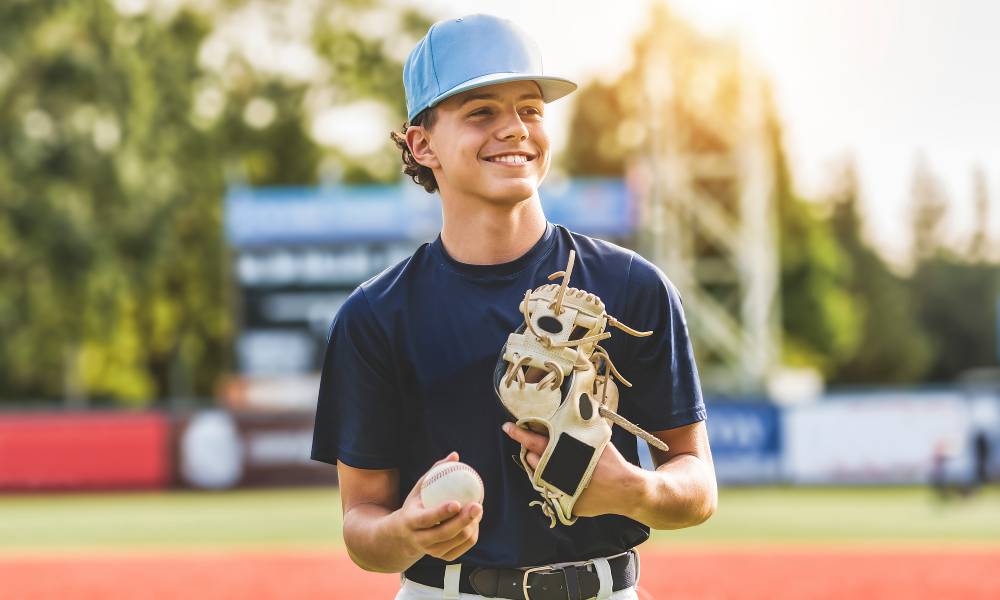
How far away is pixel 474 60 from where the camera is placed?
2.69 m

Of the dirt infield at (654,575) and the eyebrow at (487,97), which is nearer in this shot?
the eyebrow at (487,97)

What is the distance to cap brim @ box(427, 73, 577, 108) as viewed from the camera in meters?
2.65

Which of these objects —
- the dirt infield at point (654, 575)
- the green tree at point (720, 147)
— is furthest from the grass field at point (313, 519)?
the green tree at point (720, 147)

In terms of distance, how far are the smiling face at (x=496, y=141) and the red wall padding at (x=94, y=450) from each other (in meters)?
19.1

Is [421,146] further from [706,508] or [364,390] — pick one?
[706,508]

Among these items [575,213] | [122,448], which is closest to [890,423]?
[575,213]

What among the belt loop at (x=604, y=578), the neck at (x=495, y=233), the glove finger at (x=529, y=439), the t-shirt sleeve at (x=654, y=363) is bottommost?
the belt loop at (x=604, y=578)

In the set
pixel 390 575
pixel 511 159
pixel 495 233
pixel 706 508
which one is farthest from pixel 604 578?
pixel 390 575

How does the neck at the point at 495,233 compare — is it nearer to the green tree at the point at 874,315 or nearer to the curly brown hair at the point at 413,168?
the curly brown hair at the point at 413,168

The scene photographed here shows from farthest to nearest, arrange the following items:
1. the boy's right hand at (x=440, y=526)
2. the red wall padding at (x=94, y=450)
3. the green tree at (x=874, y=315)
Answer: the green tree at (x=874, y=315), the red wall padding at (x=94, y=450), the boy's right hand at (x=440, y=526)

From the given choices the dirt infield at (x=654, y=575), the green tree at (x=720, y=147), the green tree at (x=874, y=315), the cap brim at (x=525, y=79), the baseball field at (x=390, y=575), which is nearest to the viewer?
the cap brim at (x=525, y=79)

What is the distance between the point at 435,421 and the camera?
2.76m

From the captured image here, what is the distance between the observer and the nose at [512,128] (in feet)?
8.83

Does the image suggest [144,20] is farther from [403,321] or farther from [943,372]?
[943,372]
